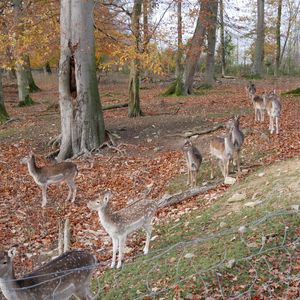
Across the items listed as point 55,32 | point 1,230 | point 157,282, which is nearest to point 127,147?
point 55,32

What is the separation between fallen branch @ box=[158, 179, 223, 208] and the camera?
885 centimetres

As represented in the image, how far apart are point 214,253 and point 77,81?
26.8ft

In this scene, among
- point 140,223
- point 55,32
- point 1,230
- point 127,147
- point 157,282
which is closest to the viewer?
point 157,282

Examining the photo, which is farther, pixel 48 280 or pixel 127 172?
pixel 127 172

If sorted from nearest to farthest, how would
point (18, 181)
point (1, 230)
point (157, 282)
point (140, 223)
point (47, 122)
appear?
point (157, 282) < point (140, 223) < point (1, 230) < point (18, 181) < point (47, 122)

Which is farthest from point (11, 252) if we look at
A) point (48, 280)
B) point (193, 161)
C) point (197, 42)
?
point (197, 42)

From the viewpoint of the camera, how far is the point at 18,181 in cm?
1110

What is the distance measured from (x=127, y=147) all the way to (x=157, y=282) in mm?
8145

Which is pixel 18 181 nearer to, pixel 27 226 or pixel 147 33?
pixel 27 226

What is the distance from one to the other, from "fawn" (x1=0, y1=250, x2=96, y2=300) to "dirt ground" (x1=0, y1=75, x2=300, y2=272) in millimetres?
1461

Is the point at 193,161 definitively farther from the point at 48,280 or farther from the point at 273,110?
the point at 48,280

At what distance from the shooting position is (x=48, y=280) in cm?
541

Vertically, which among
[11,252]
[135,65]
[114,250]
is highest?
[135,65]

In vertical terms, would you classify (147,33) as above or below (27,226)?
above
